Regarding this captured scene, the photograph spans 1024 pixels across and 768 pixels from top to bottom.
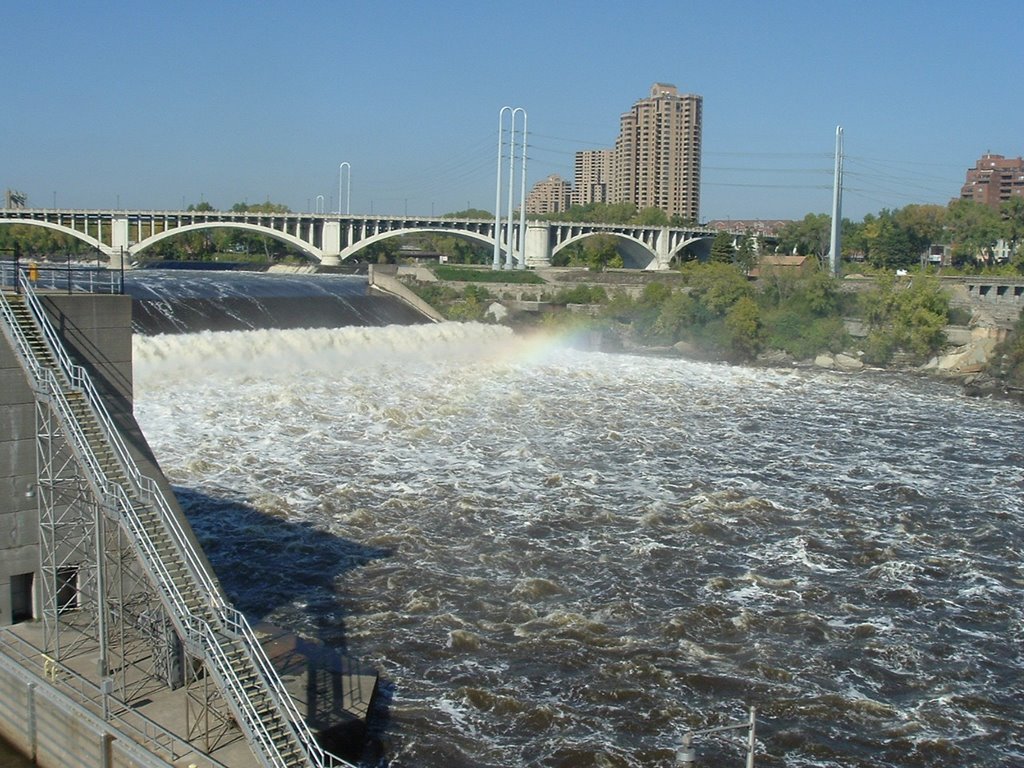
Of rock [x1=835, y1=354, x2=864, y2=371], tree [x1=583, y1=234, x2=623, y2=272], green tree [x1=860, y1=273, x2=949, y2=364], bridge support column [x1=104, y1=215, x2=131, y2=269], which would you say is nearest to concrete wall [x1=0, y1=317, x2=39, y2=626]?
rock [x1=835, y1=354, x2=864, y2=371]

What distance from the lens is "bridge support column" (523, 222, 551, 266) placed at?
72562mm

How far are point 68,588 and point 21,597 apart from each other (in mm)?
519

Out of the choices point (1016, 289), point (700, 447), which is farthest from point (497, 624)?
point (1016, 289)

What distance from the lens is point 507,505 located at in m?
20.6

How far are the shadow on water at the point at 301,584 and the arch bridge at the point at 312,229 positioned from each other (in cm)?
4834

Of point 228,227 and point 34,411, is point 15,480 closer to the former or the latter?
point 34,411

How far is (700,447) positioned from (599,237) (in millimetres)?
55241

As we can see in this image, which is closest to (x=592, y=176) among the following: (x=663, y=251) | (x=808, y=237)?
(x=808, y=237)

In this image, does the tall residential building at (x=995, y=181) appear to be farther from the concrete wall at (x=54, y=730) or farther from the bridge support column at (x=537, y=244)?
the concrete wall at (x=54, y=730)

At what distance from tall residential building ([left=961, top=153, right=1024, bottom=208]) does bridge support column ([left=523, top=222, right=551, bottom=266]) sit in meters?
119

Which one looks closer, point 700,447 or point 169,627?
point 169,627

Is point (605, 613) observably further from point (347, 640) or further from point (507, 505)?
point (507, 505)

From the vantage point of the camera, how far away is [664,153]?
16038cm

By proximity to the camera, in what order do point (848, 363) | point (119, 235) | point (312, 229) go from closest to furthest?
point (848, 363), point (119, 235), point (312, 229)
